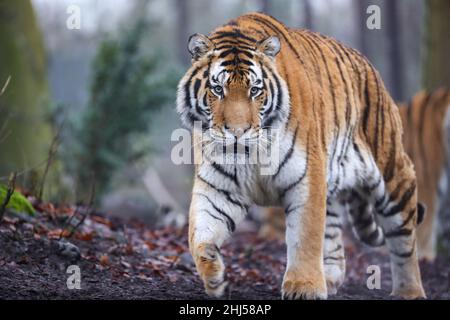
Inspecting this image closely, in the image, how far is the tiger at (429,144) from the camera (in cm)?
846

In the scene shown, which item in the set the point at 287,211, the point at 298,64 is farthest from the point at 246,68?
the point at 287,211

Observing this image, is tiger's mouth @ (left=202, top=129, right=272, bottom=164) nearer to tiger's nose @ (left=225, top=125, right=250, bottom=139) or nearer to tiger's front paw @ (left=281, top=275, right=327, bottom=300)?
tiger's nose @ (left=225, top=125, right=250, bottom=139)

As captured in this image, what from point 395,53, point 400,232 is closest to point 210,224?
point 400,232

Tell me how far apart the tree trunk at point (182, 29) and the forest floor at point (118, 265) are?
12183 mm

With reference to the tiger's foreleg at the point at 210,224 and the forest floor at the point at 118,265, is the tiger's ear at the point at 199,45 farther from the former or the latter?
the forest floor at the point at 118,265

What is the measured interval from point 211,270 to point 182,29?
16797mm

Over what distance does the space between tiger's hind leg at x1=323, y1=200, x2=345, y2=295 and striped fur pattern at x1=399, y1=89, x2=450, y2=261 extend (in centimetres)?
280

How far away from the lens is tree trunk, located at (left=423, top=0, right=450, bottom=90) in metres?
9.25

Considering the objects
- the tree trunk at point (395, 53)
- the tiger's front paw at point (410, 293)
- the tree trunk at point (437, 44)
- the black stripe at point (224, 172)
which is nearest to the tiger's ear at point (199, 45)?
the black stripe at point (224, 172)

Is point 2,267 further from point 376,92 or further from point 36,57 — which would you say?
point 36,57

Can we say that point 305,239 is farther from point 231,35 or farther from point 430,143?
point 430,143

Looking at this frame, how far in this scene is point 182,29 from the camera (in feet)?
66.7

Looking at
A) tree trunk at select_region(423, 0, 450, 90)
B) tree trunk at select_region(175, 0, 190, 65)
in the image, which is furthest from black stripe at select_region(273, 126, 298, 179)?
tree trunk at select_region(175, 0, 190, 65)
